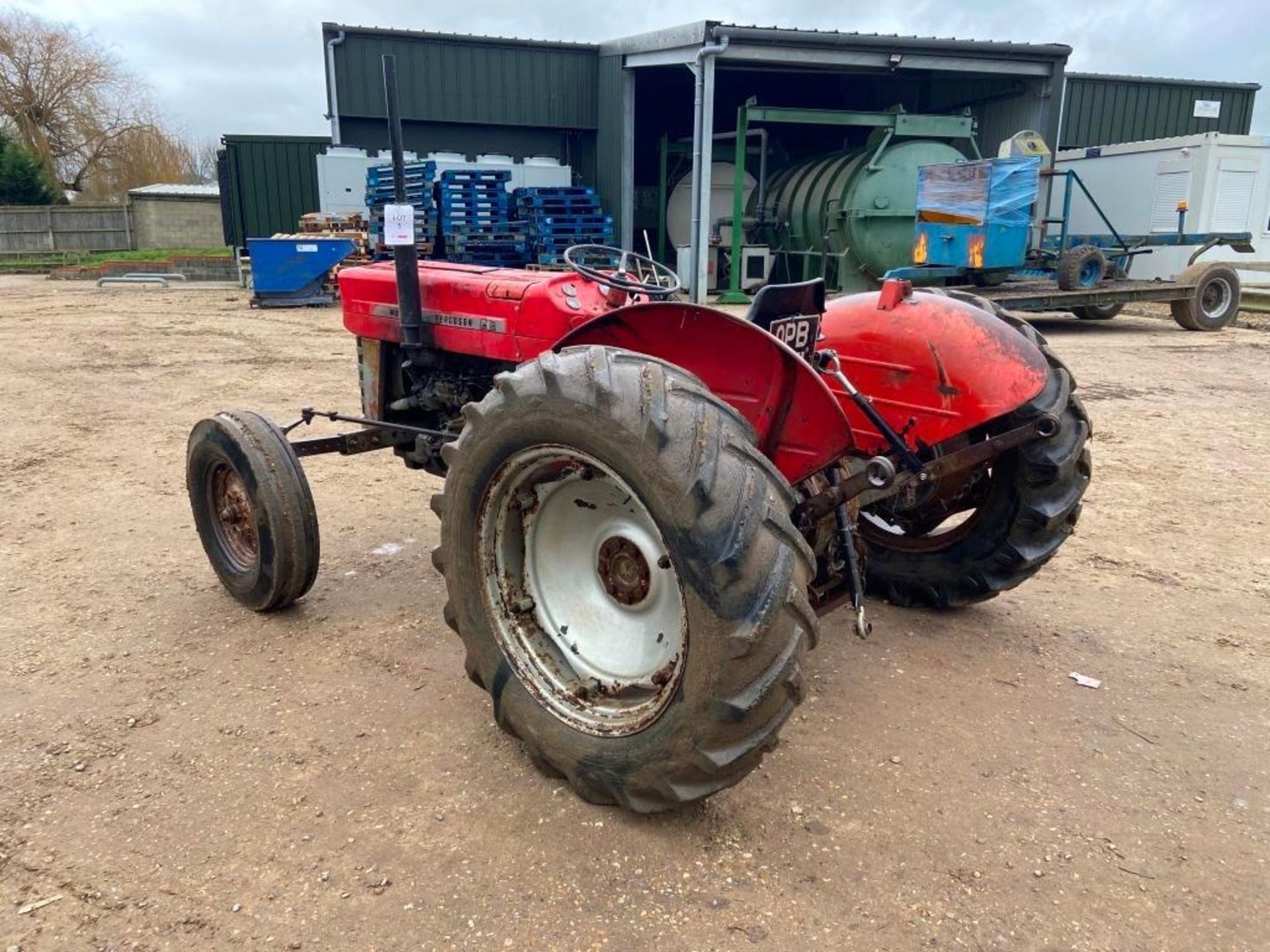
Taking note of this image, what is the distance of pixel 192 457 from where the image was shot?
11.7ft

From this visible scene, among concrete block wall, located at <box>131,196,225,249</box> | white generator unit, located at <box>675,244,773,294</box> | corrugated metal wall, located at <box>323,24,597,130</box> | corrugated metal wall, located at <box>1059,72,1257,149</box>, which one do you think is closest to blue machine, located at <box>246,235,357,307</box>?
corrugated metal wall, located at <box>323,24,597,130</box>

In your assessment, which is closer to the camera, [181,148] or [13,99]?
[13,99]

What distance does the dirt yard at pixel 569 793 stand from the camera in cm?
198

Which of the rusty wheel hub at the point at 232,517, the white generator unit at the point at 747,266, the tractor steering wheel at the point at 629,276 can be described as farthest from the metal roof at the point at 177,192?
the tractor steering wheel at the point at 629,276

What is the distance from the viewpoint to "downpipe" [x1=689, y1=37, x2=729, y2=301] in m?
12.4

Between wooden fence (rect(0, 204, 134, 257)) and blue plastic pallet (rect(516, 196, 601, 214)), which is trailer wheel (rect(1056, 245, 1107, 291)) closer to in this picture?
blue plastic pallet (rect(516, 196, 601, 214))

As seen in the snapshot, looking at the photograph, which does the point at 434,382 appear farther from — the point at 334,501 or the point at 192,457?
the point at 334,501

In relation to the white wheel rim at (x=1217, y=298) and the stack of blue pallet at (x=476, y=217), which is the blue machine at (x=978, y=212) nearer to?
the white wheel rim at (x=1217, y=298)

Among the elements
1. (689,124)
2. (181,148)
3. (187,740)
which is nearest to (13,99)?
(181,148)

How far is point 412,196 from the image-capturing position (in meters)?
13.7

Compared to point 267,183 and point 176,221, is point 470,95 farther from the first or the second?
point 176,221

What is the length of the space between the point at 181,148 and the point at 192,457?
40018 mm

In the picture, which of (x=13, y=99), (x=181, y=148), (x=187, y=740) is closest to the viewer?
(x=187, y=740)

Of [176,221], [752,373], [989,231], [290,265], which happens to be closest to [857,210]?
[989,231]
